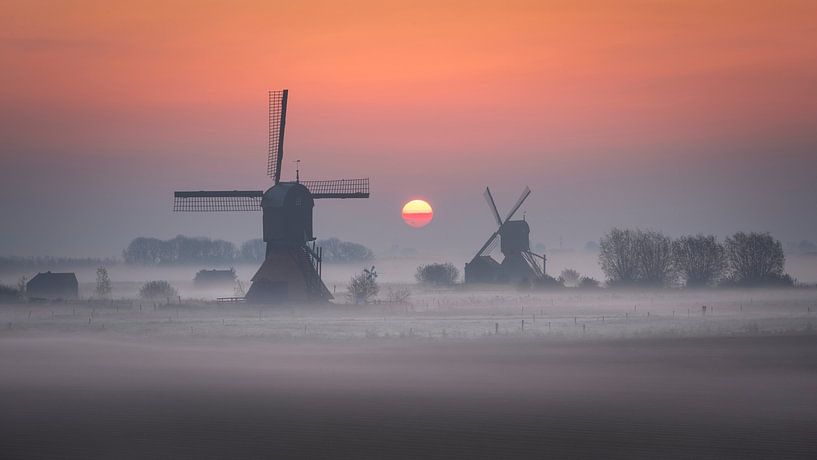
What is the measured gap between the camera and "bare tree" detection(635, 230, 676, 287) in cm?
11781

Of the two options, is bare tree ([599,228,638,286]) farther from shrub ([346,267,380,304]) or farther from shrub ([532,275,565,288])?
shrub ([346,267,380,304])

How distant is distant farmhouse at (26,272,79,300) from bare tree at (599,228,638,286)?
195 ft

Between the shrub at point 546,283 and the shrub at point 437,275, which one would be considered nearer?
the shrub at point 546,283

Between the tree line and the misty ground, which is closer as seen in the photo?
the misty ground

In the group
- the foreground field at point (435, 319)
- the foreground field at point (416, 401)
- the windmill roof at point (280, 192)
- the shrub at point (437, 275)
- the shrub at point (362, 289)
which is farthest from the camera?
the shrub at point (437, 275)

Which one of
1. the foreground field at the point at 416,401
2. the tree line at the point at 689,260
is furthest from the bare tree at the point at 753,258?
the foreground field at the point at 416,401

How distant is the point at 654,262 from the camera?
388 feet

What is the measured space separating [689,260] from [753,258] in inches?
275

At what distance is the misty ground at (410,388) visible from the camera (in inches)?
1008

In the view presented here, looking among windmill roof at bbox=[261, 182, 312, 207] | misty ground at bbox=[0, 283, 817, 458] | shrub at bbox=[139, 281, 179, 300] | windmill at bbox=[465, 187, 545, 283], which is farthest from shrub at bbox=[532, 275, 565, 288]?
misty ground at bbox=[0, 283, 817, 458]

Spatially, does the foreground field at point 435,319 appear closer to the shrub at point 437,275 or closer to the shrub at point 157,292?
the shrub at point 157,292

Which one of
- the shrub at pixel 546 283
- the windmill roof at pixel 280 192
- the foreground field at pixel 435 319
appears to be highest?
the windmill roof at pixel 280 192

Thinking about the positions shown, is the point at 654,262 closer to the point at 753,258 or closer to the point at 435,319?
the point at 753,258

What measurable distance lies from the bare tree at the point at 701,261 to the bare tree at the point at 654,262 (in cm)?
122
